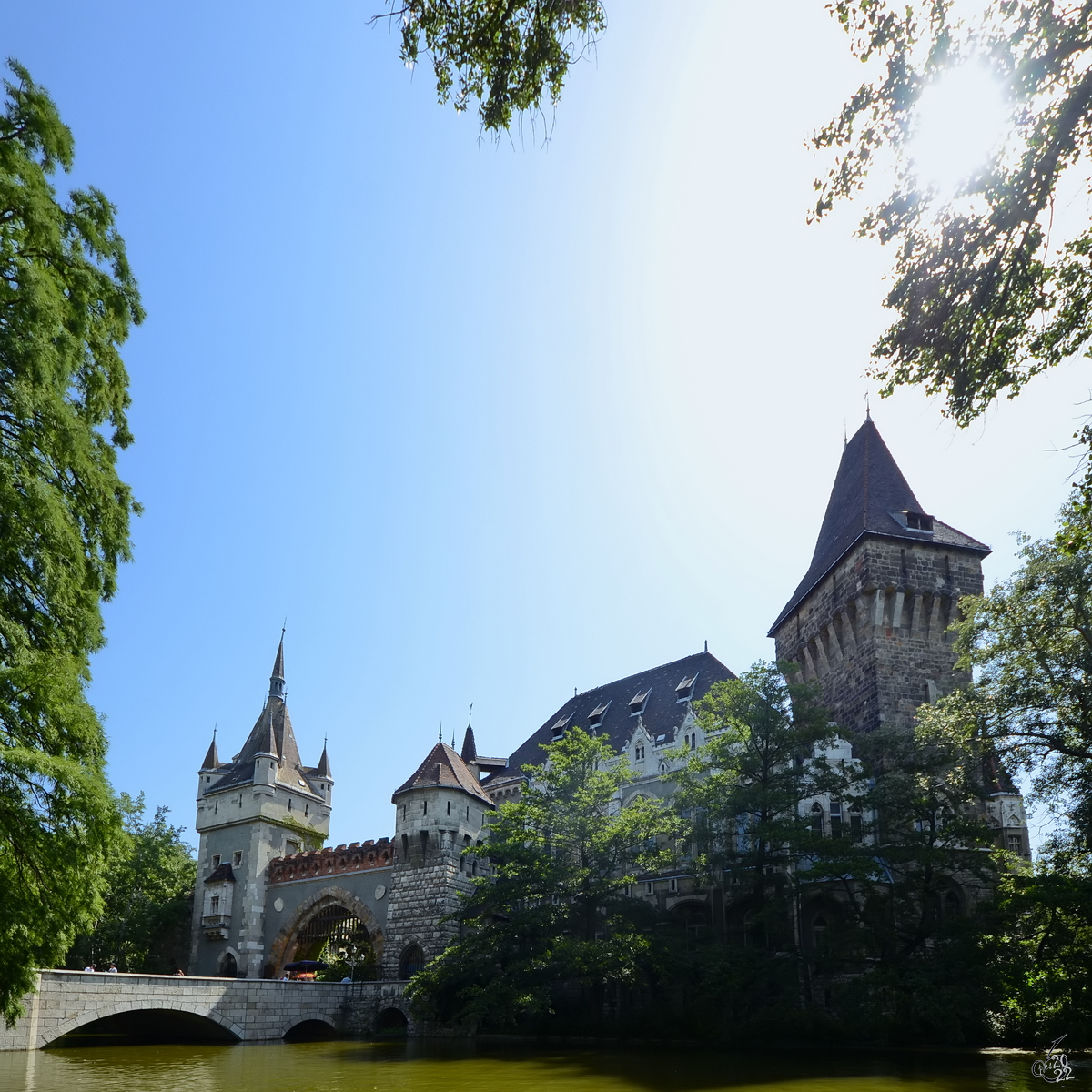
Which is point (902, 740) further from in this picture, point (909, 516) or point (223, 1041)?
point (223, 1041)

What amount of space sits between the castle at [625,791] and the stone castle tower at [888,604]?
6cm

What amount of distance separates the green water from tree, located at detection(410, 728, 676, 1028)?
4.97ft

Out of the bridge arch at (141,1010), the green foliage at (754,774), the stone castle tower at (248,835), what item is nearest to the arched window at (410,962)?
the bridge arch at (141,1010)

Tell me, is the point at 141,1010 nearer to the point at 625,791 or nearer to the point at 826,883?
the point at 625,791

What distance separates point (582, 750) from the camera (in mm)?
26500

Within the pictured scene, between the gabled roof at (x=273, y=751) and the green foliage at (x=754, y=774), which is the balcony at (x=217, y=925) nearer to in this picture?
the gabled roof at (x=273, y=751)

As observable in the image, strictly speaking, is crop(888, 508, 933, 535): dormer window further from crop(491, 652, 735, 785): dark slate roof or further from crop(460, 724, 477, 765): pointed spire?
crop(460, 724, 477, 765): pointed spire

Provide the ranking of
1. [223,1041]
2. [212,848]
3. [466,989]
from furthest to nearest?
[212,848] < [223,1041] < [466,989]

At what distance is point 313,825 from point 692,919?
18.6 meters

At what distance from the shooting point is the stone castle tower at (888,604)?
2838 centimetres

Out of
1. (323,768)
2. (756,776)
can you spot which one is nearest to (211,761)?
(323,768)

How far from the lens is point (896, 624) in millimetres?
28719

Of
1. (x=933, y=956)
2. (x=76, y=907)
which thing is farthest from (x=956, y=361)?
(x=933, y=956)

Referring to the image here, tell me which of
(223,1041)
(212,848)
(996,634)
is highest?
(996,634)
